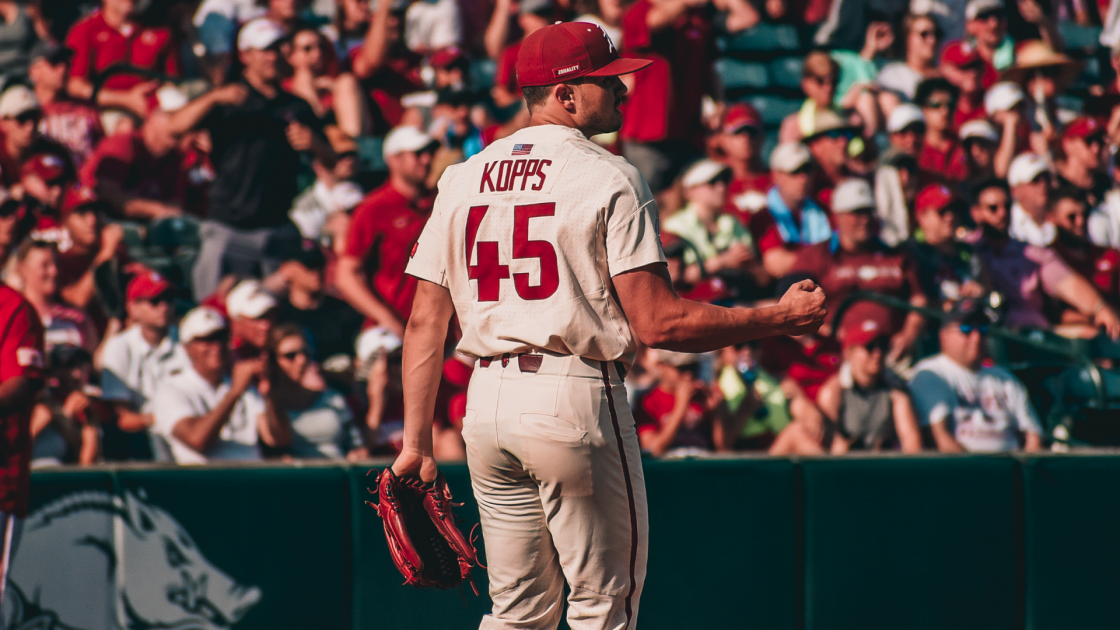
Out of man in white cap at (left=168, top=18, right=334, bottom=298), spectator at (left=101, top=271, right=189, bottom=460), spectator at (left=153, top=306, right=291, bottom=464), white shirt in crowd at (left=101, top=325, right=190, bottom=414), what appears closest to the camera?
spectator at (left=153, top=306, right=291, bottom=464)

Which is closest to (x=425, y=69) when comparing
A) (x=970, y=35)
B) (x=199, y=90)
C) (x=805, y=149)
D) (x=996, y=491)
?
(x=199, y=90)

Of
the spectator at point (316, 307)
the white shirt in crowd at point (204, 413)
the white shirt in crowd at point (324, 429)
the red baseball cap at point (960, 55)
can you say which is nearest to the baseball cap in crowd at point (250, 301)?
the spectator at point (316, 307)

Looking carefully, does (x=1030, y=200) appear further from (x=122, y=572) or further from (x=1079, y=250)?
(x=122, y=572)

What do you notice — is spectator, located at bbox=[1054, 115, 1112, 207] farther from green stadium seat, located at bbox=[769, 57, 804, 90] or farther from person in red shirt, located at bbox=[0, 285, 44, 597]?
person in red shirt, located at bbox=[0, 285, 44, 597]

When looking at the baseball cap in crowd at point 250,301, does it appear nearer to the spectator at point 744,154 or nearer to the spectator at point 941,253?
the spectator at point 744,154

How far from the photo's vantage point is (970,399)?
5770 mm

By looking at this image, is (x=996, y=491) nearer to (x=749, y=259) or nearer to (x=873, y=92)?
(x=749, y=259)

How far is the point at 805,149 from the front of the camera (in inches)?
285

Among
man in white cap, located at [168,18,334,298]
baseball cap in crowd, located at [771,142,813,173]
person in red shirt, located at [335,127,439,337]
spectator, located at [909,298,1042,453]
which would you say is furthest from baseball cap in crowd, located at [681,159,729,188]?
man in white cap, located at [168,18,334,298]

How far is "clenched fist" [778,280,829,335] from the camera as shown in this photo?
2.55 metres

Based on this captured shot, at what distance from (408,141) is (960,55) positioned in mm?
4467

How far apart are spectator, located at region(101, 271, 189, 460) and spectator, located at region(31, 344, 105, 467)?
107 millimetres

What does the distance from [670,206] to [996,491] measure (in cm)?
337

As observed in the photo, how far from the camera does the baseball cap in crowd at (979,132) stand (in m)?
7.81
